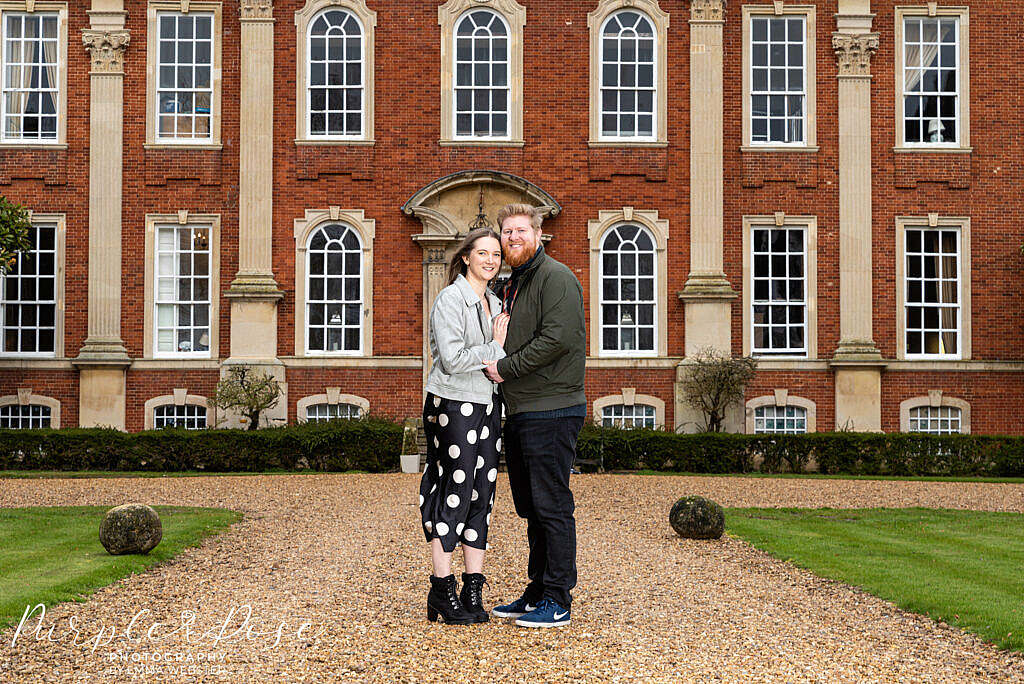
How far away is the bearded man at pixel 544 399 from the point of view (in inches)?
243

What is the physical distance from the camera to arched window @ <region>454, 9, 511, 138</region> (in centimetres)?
2092

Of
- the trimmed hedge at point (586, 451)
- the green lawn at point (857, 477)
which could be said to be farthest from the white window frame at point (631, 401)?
the green lawn at point (857, 477)

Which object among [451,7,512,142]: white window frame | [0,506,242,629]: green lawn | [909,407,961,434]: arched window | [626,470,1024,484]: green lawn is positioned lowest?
[626,470,1024,484]: green lawn

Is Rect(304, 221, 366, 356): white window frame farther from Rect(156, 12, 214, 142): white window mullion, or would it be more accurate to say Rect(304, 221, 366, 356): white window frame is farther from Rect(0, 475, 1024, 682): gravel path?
Rect(0, 475, 1024, 682): gravel path

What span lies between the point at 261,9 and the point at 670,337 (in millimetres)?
9395

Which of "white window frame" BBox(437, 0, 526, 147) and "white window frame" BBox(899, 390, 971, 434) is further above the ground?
"white window frame" BBox(437, 0, 526, 147)

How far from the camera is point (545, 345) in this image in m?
6.13

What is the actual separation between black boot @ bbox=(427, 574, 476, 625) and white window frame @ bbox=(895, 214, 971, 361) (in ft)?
53.8

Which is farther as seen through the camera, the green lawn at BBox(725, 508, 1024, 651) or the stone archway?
the stone archway

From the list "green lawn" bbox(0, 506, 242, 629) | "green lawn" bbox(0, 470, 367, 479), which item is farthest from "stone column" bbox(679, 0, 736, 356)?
"green lawn" bbox(0, 506, 242, 629)

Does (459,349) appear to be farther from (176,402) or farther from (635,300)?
(176,402)

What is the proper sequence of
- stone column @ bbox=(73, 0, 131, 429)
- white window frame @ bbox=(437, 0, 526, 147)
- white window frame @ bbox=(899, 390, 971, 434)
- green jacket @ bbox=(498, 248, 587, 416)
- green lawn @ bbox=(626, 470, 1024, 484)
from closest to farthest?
green jacket @ bbox=(498, 248, 587, 416) → green lawn @ bbox=(626, 470, 1024, 484) → stone column @ bbox=(73, 0, 131, 429) → white window frame @ bbox=(899, 390, 971, 434) → white window frame @ bbox=(437, 0, 526, 147)

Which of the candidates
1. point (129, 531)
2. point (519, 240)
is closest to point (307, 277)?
point (129, 531)

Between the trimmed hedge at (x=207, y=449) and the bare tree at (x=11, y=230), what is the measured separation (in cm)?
293
